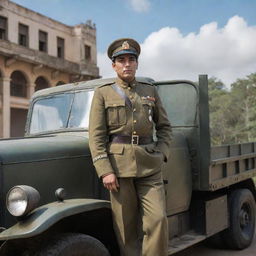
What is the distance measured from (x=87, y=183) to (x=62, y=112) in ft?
3.30

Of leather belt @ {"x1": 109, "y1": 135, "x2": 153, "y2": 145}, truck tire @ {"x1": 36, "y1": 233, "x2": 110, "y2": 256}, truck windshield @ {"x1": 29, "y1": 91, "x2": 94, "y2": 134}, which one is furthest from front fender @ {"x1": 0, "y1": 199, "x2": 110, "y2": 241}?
truck windshield @ {"x1": 29, "y1": 91, "x2": 94, "y2": 134}

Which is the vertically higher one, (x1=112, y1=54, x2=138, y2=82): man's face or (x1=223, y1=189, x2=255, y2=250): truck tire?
(x1=112, y1=54, x2=138, y2=82): man's face

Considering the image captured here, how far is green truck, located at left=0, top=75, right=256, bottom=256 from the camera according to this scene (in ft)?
9.90

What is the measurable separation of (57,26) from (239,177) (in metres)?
23.4

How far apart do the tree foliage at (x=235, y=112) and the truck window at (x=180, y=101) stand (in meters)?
27.2

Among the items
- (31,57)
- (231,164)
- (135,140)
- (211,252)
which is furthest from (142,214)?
(31,57)

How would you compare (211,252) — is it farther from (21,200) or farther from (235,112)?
(235,112)

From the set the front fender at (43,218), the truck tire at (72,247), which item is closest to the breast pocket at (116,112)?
the front fender at (43,218)

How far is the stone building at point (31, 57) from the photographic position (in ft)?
74.6

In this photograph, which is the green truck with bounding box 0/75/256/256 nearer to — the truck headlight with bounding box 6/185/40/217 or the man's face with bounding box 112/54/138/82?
the truck headlight with bounding box 6/185/40/217

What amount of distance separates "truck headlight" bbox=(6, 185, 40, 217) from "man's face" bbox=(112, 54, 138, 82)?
1138 mm

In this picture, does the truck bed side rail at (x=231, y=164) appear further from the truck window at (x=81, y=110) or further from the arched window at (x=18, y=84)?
the arched window at (x=18, y=84)

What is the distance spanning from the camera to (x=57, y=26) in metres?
27.1

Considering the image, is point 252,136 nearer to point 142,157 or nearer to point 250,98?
point 250,98
